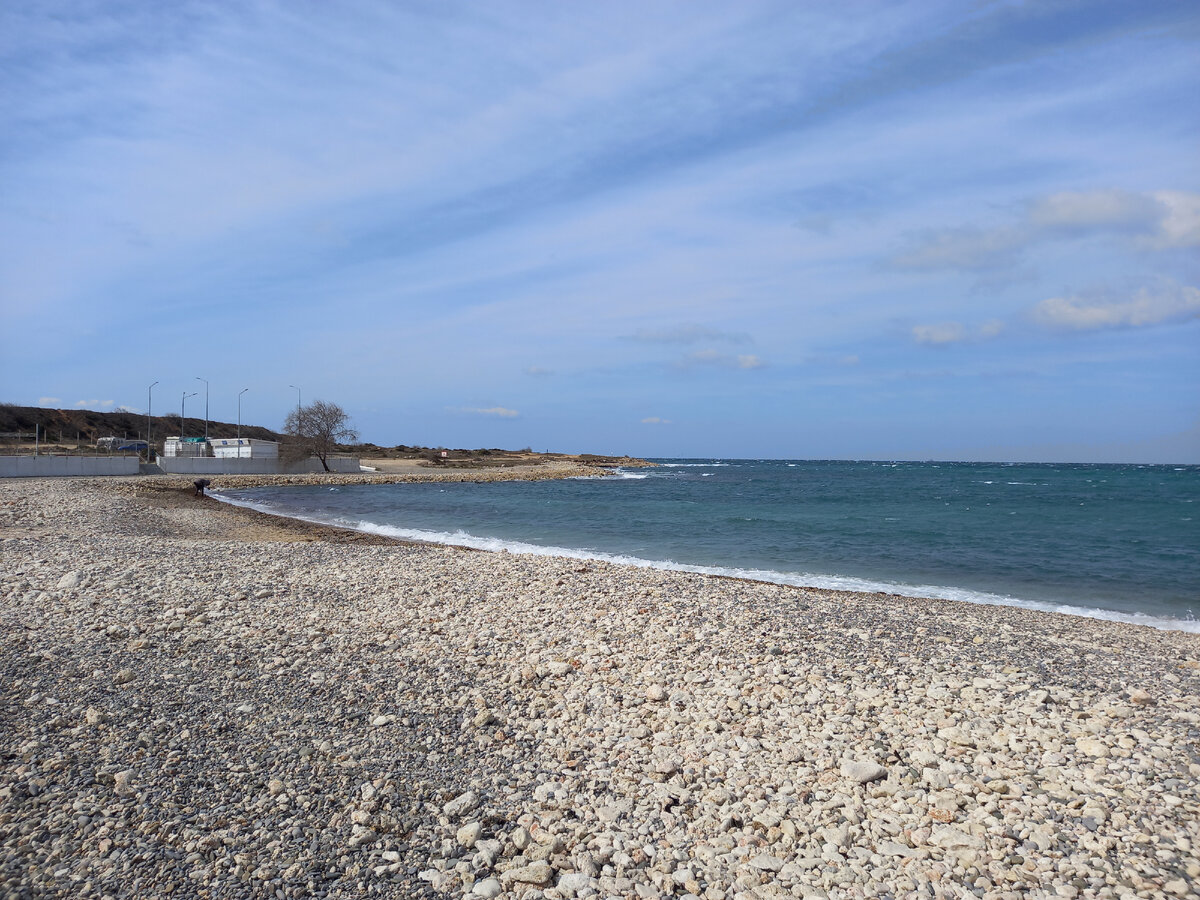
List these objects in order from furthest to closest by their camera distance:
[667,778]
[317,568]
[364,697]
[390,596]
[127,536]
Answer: [127,536]
[317,568]
[390,596]
[364,697]
[667,778]

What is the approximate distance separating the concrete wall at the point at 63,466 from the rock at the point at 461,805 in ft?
166

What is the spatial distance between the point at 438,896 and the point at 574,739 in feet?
7.08

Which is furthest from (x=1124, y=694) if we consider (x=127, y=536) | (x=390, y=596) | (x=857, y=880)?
(x=127, y=536)

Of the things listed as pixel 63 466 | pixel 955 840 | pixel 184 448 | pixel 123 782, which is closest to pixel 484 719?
pixel 123 782

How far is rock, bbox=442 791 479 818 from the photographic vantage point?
16.9 ft

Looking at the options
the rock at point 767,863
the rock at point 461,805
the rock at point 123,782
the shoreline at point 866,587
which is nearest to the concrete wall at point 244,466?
the shoreline at point 866,587

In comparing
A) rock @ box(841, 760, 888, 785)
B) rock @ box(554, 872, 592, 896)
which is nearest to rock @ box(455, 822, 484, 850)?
rock @ box(554, 872, 592, 896)

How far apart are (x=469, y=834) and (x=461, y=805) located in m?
0.39

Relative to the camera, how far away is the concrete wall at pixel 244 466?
183 feet

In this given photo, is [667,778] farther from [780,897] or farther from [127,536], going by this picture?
[127,536]

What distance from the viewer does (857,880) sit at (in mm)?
4453

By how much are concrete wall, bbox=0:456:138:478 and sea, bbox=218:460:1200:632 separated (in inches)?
417

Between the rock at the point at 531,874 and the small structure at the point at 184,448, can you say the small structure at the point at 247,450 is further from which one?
the rock at the point at 531,874

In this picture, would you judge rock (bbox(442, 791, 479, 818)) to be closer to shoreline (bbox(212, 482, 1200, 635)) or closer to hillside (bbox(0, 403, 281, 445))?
shoreline (bbox(212, 482, 1200, 635))
